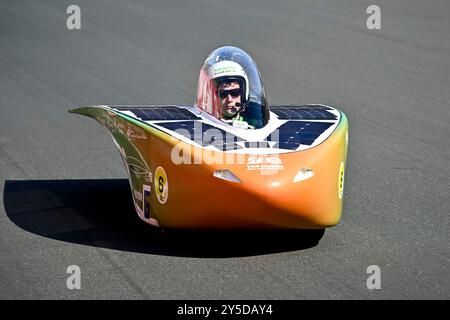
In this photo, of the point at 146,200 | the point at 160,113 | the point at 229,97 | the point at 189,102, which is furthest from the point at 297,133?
the point at 189,102

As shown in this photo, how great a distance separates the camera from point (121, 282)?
7.25m

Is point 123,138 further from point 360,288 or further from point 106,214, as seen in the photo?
point 360,288

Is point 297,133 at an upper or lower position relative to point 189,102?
upper

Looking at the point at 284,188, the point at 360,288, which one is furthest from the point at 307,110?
the point at 360,288

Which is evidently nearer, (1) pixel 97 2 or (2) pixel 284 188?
(2) pixel 284 188

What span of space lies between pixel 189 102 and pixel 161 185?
244 inches

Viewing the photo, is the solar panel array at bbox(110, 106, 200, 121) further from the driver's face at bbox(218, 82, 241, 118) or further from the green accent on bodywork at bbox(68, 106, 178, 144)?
the driver's face at bbox(218, 82, 241, 118)

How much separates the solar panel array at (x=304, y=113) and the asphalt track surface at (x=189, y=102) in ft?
2.87

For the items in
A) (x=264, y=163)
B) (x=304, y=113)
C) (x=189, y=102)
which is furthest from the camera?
(x=189, y=102)

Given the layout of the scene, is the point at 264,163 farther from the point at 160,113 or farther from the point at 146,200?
the point at 160,113

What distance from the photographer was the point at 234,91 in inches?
351

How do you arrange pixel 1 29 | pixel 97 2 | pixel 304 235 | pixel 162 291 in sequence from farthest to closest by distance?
pixel 97 2
pixel 1 29
pixel 304 235
pixel 162 291

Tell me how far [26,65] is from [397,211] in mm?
9018

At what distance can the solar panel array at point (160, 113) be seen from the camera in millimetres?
8656
